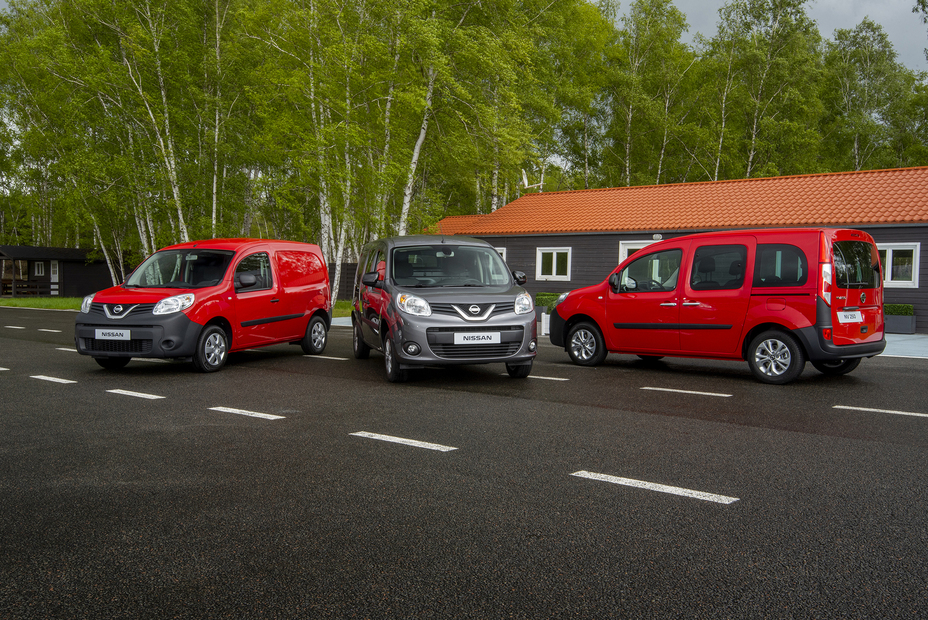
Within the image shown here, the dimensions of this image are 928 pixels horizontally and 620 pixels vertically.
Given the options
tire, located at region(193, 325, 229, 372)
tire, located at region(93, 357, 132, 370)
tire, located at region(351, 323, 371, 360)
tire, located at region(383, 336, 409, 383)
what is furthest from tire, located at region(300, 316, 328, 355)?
tire, located at region(383, 336, 409, 383)

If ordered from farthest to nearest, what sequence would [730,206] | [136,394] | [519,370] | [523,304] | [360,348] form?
1. [730,206]
2. [360,348]
3. [519,370]
4. [523,304]
5. [136,394]

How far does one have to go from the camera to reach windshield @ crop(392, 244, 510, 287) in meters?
10.1

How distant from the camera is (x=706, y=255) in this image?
10195 millimetres

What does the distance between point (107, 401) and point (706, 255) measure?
24.8 ft

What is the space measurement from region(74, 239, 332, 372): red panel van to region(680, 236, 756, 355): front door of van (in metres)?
6.12

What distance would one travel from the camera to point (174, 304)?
1025cm

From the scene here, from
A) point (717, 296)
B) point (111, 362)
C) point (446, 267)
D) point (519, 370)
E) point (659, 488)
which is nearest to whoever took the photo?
point (659, 488)

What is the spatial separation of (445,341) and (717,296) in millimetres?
3689

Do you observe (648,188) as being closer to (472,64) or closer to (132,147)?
(472,64)

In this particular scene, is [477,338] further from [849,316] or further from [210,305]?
[849,316]

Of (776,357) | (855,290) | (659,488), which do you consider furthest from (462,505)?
(855,290)

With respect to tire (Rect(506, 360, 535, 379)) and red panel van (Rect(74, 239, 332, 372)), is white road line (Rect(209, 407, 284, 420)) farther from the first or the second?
tire (Rect(506, 360, 535, 379))

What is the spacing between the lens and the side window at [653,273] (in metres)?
10.5

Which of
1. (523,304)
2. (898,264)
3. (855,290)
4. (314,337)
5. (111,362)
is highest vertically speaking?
(898,264)
